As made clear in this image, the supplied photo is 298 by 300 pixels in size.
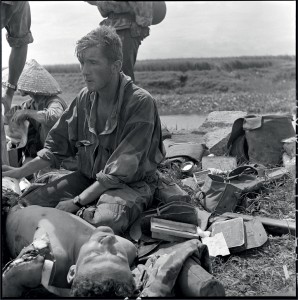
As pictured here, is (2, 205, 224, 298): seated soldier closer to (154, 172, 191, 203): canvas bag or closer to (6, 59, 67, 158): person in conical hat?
(154, 172, 191, 203): canvas bag

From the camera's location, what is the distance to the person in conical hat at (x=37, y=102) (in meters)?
5.61

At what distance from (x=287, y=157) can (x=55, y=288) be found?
3.44 metres

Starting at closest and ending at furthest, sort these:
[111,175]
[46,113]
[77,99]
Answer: [111,175] < [77,99] < [46,113]

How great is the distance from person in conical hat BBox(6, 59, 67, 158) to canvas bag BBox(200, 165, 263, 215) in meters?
1.89

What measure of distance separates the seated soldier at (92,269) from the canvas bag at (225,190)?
53.1 inches

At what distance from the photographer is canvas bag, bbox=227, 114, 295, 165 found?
19.0ft

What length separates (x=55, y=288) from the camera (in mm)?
2844

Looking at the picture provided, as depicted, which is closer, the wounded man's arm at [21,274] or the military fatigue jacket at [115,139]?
the wounded man's arm at [21,274]

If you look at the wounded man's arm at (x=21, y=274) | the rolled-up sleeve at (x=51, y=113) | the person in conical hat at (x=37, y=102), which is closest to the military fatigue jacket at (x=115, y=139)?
the wounded man's arm at (x=21, y=274)

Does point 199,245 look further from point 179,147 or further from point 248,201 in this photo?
point 179,147

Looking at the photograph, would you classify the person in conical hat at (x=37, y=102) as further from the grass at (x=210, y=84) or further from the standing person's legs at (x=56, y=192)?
the grass at (x=210, y=84)

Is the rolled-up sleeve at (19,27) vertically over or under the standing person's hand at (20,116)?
over

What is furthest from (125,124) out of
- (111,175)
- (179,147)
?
(179,147)

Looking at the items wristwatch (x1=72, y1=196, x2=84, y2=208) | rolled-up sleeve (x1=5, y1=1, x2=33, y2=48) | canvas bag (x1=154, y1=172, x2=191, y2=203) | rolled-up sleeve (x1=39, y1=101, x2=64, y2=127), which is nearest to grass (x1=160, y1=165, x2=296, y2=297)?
canvas bag (x1=154, y1=172, x2=191, y2=203)
